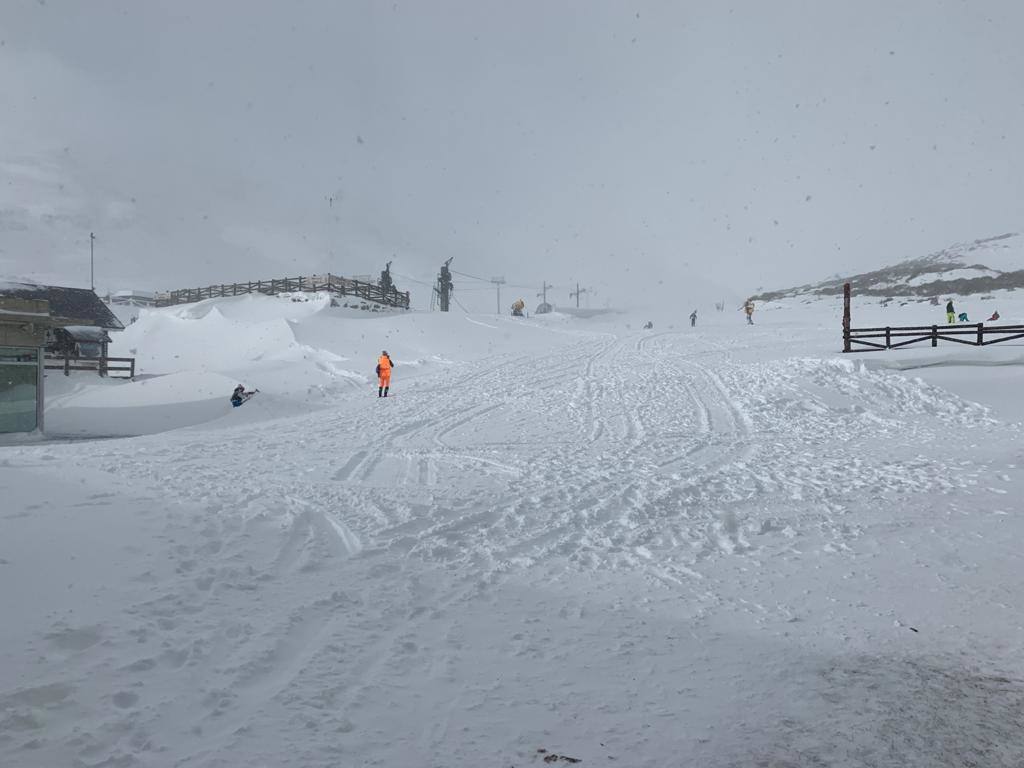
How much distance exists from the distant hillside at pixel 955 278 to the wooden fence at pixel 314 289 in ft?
241

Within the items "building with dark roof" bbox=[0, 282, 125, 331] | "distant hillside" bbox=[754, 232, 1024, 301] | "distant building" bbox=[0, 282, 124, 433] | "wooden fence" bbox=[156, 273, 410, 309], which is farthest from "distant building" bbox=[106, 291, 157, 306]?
"distant hillside" bbox=[754, 232, 1024, 301]

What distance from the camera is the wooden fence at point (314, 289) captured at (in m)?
47.9

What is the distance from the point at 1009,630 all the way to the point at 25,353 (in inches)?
966

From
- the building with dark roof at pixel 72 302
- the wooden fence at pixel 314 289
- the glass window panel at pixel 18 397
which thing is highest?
the wooden fence at pixel 314 289

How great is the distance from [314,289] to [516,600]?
47185 millimetres

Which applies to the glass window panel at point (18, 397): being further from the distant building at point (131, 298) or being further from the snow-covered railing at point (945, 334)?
the distant building at point (131, 298)

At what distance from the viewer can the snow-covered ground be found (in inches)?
123

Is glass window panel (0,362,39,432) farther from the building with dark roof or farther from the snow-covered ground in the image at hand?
the building with dark roof

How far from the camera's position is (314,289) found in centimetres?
4809

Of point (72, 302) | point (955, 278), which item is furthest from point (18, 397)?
point (955, 278)

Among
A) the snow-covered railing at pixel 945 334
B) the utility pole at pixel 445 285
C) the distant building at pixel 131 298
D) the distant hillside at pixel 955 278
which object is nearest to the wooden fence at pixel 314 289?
the utility pole at pixel 445 285

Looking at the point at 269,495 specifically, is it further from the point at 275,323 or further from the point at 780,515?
the point at 275,323

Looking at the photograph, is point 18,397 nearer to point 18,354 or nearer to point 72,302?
point 18,354

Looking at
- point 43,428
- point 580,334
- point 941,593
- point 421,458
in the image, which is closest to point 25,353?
point 43,428
